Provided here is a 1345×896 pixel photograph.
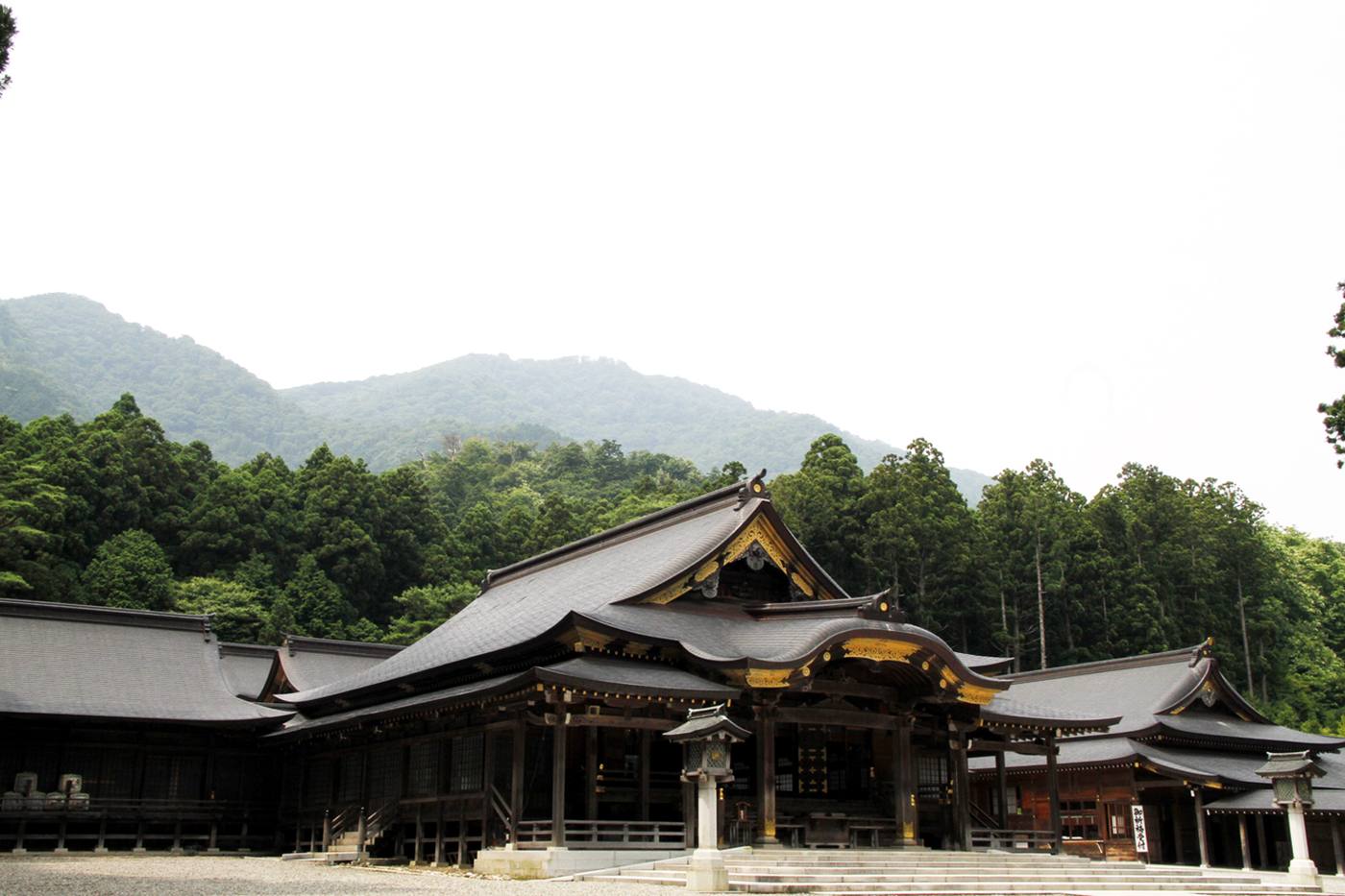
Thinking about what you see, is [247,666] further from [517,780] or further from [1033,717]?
Result: [1033,717]

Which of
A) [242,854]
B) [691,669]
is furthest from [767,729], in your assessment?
[242,854]

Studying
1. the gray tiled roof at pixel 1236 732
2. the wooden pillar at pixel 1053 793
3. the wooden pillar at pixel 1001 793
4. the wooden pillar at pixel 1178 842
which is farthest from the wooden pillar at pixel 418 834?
the wooden pillar at pixel 1178 842

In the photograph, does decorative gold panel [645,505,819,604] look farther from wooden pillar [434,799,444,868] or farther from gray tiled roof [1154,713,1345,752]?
gray tiled roof [1154,713,1345,752]

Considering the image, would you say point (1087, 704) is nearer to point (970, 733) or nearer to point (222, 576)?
point (970, 733)

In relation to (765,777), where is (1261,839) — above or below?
below

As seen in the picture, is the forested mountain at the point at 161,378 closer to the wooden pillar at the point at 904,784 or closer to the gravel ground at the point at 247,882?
the gravel ground at the point at 247,882

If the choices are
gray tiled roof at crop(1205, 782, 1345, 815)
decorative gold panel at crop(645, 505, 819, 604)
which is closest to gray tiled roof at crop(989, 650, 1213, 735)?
gray tiled roof at crop(1205, 782, 1345, 815)

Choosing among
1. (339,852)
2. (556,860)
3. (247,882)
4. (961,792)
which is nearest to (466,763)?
(556,860)

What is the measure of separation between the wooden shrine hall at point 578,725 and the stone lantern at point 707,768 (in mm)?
3044

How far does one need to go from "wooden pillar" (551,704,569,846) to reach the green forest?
35339 millimetres

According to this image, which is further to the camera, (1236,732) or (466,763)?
(1236,732)

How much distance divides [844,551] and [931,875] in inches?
1486

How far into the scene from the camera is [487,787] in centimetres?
2178

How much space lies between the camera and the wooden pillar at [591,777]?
21.5 m
